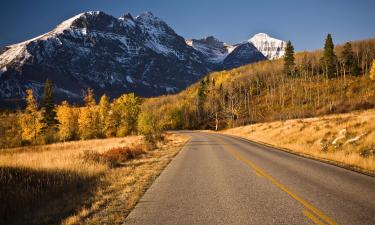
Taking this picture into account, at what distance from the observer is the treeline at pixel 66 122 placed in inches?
2282

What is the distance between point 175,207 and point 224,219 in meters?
1.44

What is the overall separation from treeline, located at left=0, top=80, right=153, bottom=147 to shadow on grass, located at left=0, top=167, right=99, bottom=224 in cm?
4963

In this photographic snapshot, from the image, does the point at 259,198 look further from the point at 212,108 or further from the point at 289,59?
the point at 289,59

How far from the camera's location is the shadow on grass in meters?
7.65

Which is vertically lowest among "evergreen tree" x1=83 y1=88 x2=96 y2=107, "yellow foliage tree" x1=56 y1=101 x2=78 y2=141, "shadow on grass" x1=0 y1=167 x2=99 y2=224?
"shadow on grass" x1=0 y1=167 x2=99 y2=224

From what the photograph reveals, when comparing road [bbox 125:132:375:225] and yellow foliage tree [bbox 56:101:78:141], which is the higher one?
yellow foliage tree [bbox 56:101:78:141]

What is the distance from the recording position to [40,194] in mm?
9461

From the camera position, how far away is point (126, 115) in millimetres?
67750

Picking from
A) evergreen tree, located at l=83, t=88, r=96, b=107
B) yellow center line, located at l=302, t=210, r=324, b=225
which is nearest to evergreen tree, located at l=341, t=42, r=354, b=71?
evergreen tree, located at l=83, t=88, r=96, b=107

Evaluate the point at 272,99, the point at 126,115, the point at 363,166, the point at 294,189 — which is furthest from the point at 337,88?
the point at 294,189

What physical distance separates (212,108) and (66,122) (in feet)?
217

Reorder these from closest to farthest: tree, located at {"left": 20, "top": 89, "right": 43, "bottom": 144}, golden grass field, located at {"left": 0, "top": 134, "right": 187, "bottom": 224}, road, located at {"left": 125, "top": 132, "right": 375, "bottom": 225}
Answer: road, located at {"left": 125, "top": 132, "right": 375, "bottom": 225}
golden grass field, located at {"left": 0, "top": 134, "right": 187, "bottom": 224}
tree, located at {"left": 20, "top": 89, "right": 43, "bottom": 144}

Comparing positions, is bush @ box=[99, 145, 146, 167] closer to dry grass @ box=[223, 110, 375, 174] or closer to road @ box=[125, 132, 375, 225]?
road @ box=[125, 132, 375, 225]

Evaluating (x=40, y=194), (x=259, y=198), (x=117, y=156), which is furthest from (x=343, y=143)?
(x=40, y=194)
